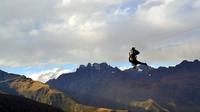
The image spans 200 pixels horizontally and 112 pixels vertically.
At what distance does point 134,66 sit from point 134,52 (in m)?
1.78

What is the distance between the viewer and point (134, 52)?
5191 cm

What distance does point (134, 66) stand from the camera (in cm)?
5234
